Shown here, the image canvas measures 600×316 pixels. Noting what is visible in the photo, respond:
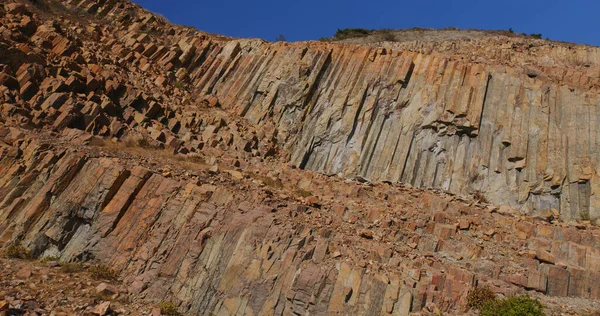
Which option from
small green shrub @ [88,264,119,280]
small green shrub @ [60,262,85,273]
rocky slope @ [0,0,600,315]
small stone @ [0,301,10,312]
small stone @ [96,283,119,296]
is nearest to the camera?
small stone @ [0,301,10,312]

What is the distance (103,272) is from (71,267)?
1.08m

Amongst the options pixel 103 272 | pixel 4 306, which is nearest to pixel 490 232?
pixel 103 272

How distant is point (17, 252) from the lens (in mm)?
13570

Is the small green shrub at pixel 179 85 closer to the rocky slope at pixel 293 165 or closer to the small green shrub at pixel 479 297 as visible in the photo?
the rocky slope at pixel 293 165

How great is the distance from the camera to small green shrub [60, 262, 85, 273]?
519 inches

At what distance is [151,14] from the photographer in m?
33.9

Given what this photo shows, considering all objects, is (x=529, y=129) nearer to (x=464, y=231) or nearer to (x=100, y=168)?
(x=464, y=231)

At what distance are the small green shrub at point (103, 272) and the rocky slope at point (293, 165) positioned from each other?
0.32 metres

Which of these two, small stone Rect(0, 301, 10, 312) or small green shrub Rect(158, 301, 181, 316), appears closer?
small stone Rect(0, 301, 10, 312)

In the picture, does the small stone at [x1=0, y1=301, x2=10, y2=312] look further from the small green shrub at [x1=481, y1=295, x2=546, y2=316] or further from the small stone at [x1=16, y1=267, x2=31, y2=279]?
the small green shrub at [x1=481, y1=295, x2=546, y2=316]

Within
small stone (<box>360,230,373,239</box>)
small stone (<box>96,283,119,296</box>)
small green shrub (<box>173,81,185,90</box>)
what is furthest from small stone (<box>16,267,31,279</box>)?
small green shrub (<box>173,81,185,90</box>)

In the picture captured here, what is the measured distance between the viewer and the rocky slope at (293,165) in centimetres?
1285

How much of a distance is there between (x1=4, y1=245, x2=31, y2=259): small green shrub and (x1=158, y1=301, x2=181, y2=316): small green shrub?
4994mm

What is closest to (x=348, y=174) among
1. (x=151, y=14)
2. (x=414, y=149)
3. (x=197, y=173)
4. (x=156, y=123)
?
(x=414, y=149)
